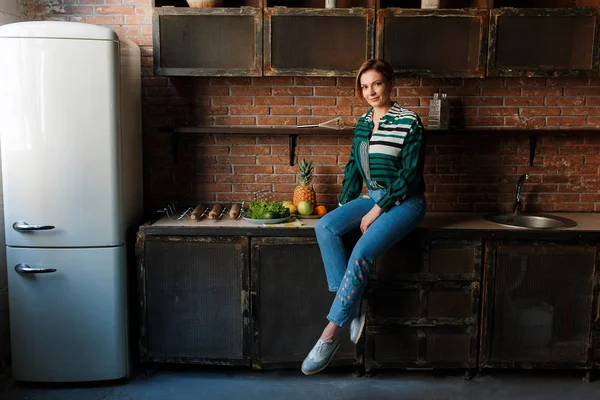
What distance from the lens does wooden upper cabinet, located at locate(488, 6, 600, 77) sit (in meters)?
3.06

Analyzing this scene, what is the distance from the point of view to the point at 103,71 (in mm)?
2709

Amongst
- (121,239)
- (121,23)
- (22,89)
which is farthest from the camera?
(121,23)

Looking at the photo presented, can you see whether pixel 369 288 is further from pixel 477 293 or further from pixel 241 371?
pixel 241 371

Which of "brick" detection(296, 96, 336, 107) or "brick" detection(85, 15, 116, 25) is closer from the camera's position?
"brick" detection(85, 15, 116, 25)

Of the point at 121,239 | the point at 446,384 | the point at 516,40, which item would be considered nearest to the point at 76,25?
the point at 121,239

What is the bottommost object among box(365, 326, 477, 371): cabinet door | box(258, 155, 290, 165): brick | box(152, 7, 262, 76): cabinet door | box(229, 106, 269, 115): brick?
box(365, 326, 477, 371): cabinet door

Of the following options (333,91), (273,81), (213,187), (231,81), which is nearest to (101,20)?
(231,81)

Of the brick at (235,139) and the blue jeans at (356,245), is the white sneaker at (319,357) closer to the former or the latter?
the blue jeans at (356,245)

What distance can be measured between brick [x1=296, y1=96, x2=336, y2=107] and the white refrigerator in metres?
1.02

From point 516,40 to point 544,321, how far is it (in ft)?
5.03

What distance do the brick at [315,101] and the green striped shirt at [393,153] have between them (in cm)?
52

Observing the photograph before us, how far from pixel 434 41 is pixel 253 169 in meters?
1.30

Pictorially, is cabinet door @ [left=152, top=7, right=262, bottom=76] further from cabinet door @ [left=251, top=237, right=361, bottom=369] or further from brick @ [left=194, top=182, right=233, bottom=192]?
cabinet door @ [left=251, top=237, right=361, bottom=369]

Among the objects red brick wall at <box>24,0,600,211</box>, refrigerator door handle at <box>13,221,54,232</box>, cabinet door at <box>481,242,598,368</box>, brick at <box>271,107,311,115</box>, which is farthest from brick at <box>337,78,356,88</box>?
refrigerator door handle at <box>13,221,54,232</box>
